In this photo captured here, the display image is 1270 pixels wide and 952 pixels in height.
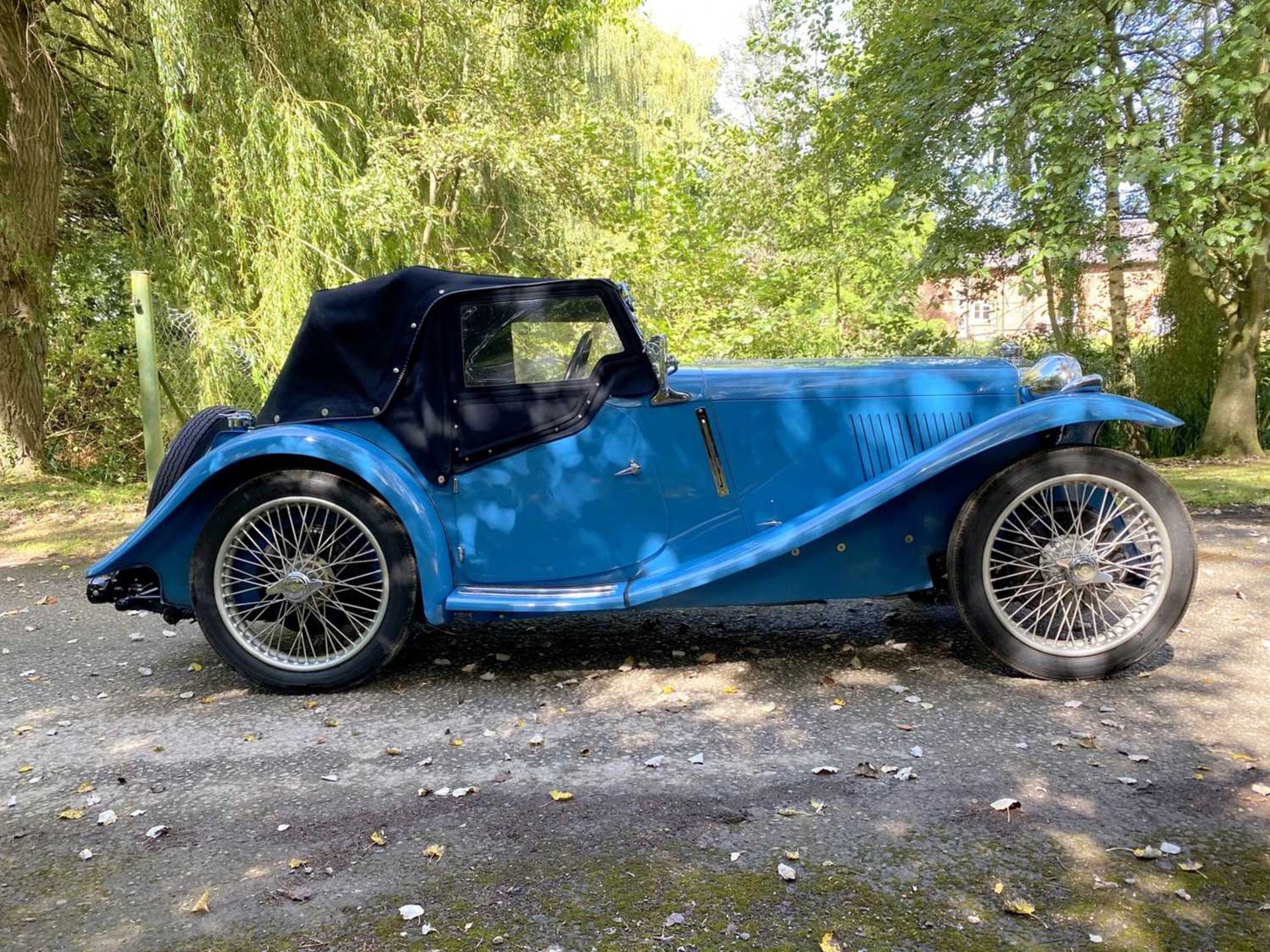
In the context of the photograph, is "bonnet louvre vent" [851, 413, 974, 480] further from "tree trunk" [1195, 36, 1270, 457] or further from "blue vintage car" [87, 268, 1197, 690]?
"tree trunk" [1195, 36, 1270, 457]

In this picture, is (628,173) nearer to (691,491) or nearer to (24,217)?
(24,217)

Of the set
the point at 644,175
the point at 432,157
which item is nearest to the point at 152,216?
the point at 432,157

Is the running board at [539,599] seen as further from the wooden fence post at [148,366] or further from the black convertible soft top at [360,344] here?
the wooden fence post at [148,366]

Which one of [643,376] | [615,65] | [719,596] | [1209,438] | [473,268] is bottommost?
[1209,438]

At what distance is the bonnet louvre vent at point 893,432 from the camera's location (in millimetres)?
4285

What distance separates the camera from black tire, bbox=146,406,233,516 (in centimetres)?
459

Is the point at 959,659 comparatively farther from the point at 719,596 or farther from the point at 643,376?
the point at 643,376

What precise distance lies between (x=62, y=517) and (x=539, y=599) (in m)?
7.22

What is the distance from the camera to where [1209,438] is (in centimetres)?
1266

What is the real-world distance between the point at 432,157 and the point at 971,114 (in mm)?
6397

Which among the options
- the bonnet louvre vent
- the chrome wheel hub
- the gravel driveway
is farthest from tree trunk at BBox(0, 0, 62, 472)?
the bonnet louvre vent

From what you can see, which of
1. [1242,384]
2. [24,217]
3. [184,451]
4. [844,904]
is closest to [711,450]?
[844,904]

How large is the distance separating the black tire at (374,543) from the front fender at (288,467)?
7 cm

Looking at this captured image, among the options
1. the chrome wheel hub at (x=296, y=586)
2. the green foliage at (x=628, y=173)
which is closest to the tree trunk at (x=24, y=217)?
the green foliage at (x=628, y=173)
